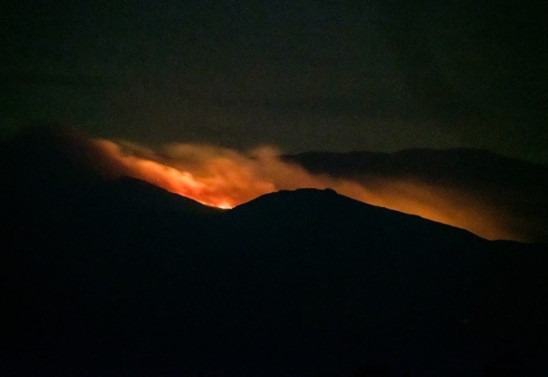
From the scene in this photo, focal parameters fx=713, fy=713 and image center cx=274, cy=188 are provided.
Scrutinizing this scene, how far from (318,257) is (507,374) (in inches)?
244

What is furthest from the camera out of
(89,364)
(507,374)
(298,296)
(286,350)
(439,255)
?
(439,255)

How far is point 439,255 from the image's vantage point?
13.2m

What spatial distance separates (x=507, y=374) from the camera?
24.3 feet

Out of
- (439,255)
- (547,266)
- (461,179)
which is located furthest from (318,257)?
(547,266)

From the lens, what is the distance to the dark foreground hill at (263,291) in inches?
424

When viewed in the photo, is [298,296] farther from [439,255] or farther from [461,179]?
[461,179]

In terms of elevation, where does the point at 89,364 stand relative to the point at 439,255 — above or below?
below

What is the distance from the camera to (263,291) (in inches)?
487

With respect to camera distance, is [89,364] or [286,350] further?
[286,350]

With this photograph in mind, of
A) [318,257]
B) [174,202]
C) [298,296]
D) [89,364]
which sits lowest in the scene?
[89,364]

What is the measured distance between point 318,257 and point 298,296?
1.29 meters

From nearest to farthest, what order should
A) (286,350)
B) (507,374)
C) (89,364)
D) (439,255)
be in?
(507,374)
(89,364)
(286,350)
(439,255)

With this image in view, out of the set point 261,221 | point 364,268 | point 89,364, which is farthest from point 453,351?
point 89,364

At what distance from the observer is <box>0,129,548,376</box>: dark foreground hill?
35.3ft
